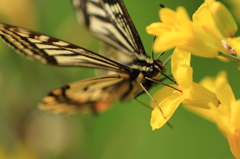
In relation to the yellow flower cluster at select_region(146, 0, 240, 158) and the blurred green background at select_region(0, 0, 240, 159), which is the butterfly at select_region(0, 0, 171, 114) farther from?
the yellow flower cluster at select_region(146, 0, 240, 158)

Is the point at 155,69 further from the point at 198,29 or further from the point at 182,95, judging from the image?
the point at 198,29

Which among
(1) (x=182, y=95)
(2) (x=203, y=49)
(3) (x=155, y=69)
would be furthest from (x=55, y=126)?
(2) (x=203, y=49)

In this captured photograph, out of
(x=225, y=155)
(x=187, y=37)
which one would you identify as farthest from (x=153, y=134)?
(x=187, y=37)

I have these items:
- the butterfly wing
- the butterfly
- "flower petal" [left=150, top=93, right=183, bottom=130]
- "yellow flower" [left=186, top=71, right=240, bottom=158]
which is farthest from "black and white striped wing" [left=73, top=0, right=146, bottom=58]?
"yellow flower" [left=186, top=71, right=240, bottom=158]

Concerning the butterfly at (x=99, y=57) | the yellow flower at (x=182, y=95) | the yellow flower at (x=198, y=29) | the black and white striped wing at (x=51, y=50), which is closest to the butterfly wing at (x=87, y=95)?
the butterfly at (x=99, y=57)

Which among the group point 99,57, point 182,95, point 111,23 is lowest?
point 182,95

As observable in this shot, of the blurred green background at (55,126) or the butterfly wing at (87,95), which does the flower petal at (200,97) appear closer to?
the butterfly wing at (87,95)
